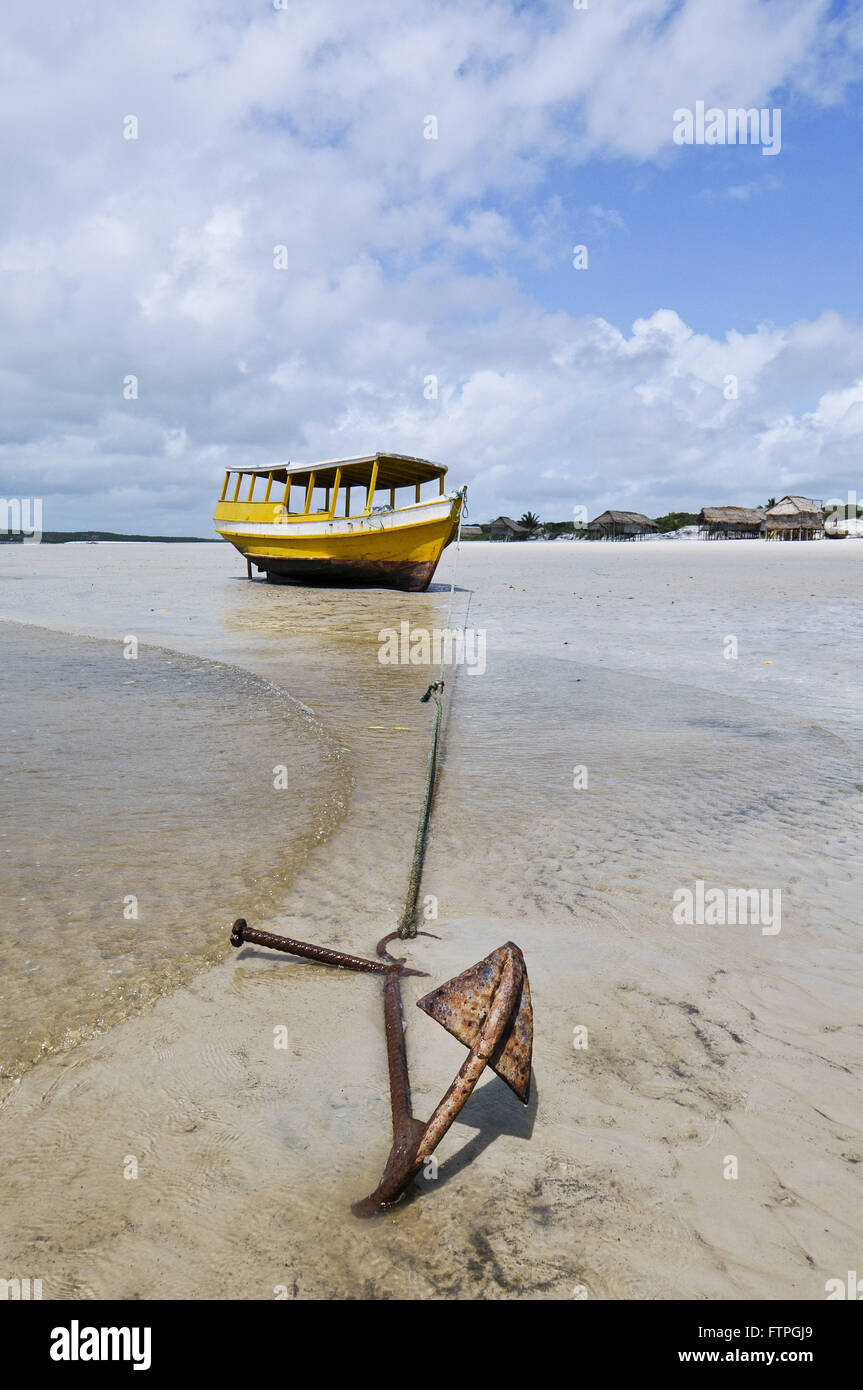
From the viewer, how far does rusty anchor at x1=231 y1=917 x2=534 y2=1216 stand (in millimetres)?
1974

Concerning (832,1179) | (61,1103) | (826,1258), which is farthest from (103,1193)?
(832,1179)

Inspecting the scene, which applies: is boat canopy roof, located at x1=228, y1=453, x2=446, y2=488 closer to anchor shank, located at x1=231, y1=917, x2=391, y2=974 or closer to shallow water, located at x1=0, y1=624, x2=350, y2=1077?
shallow water, located at x1=0, y1=624, x2=350, y2=1077

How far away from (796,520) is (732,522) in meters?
6.59

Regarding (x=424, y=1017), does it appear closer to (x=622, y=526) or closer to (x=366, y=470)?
(x=366, y=470)

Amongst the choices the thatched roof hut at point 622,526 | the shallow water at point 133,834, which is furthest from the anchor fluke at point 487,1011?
the thatched roof hut at point 622,526

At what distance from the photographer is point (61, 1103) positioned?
2.36 meters

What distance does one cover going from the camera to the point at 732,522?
68.8 meters

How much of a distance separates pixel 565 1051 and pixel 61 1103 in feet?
5.14

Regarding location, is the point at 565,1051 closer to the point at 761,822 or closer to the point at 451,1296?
the point at 451,1296

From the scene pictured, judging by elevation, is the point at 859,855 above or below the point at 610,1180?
above

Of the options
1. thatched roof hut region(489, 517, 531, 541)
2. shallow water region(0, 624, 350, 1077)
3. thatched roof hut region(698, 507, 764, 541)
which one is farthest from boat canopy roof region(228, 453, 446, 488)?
thatched roof hut region(489, 517, 531, 541)

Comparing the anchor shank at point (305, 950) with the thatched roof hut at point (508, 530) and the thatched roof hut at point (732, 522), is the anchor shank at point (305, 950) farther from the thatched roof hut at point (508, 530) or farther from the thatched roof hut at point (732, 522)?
the thatched roof hut at point (508, 530)
